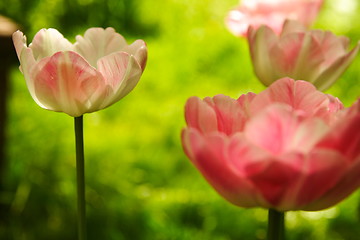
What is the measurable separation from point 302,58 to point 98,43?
0.17 m

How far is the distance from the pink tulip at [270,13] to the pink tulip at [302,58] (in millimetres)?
326

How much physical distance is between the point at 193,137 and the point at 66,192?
1.01 m

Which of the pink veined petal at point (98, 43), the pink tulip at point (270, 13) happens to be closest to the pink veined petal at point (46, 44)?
the pink veined petal at point (98, 43)

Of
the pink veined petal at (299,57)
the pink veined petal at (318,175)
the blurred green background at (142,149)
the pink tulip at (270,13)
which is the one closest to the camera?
the pink veined petal at (318,175)

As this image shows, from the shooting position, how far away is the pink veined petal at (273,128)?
324 mm

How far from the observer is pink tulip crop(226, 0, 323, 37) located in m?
0.92

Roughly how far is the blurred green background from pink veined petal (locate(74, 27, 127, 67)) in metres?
0.59

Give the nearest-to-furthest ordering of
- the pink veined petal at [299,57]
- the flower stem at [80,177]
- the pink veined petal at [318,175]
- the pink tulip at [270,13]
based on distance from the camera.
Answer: the pink veined petal at [318,175] → the flower stem at [80,177] → the pink veined petal at [299,57] → the pink tulip at [270,13]

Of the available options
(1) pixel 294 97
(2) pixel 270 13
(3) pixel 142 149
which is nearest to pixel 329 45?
(1) pixel 294 97

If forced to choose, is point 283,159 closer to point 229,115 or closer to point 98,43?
point 229,115

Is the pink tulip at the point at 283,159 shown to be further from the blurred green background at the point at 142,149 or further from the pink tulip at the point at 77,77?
the blurred green background at the point at 142,149

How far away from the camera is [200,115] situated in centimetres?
36

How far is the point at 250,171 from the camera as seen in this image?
0.33 meters

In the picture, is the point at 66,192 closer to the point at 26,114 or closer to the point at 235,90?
the point at 26,114
